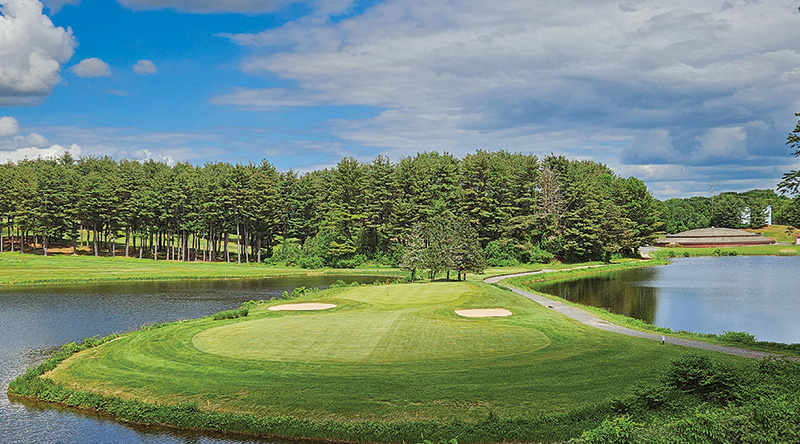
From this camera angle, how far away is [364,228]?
87.4m

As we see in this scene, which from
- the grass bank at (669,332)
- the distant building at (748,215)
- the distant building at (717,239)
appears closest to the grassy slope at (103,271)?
the grass bank at (669,332)

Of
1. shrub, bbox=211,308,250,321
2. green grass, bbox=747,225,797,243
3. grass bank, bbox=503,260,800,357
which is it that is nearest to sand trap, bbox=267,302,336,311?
shrub, bbox=211,308,250,321

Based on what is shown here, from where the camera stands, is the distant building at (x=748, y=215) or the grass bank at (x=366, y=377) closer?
the grass bank at (x=366, y=377)

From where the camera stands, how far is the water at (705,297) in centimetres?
3510

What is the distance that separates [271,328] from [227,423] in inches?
479

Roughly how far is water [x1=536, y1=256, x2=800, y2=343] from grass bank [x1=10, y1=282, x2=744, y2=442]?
12059mm

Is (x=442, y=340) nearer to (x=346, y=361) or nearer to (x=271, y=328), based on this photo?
(x=346, y=361)

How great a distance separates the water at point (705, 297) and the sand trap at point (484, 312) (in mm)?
10233

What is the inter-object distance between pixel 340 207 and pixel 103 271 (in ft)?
115

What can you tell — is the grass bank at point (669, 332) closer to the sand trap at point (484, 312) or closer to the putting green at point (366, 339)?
the sand trap at point (484, 312)

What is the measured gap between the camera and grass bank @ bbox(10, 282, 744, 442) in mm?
16312

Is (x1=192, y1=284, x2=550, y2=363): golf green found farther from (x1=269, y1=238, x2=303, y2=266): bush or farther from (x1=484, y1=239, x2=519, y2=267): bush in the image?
(x1=269, y1=238, x2=303, y2=266): bush

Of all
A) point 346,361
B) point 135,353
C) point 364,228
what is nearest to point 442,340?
point 346,361

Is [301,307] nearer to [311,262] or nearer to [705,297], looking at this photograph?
[705,297]
